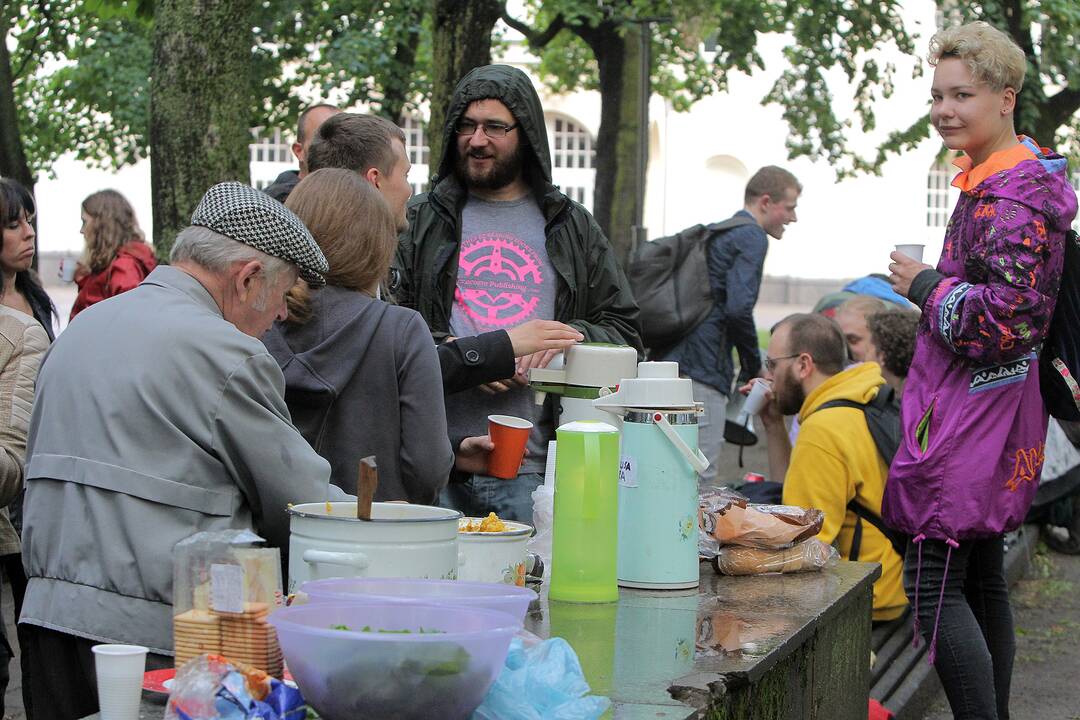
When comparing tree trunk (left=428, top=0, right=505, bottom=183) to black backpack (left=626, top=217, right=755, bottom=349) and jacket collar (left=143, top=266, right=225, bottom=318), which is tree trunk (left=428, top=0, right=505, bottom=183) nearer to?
black backpack (left=626, top=217, right=755, bottom=349)

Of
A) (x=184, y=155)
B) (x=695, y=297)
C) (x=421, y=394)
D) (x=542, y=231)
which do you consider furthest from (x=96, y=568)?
(x=695, y=297)

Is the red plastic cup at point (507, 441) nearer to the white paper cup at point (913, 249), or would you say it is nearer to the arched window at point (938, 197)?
the white paper cup at point (913, 249)

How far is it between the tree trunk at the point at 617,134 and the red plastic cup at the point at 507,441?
10397 mm

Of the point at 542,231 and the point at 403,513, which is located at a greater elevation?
the point at 542,231

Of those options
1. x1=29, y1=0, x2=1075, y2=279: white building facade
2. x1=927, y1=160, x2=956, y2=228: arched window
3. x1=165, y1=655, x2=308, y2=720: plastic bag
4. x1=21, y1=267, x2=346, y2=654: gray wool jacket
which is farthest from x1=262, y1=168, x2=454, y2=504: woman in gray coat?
x1=927, y1=160, x2=956, y2=228: arched window

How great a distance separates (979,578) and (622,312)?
138 centimetres

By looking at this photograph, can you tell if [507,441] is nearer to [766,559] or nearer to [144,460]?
[766,559]

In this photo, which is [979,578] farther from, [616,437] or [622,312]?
[616,437]

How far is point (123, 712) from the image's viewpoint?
1.95 meters

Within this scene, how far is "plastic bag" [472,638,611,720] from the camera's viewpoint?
6.64ft

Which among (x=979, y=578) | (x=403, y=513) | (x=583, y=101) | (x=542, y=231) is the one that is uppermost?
(x=583, y=101)

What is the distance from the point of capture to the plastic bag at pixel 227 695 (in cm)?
192

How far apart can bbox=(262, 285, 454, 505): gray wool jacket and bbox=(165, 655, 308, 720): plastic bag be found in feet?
4.35

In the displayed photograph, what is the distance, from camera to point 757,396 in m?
6.90
